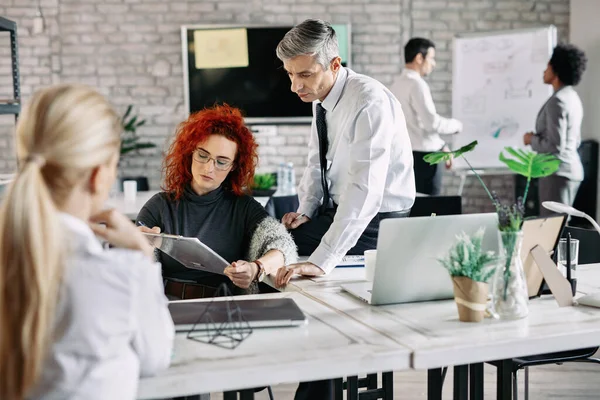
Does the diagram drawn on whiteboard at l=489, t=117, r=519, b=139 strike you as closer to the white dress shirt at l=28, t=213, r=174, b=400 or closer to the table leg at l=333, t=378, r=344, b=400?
the table leg at l=333, t=378, r=344, b=400

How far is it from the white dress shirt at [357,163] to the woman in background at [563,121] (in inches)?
103

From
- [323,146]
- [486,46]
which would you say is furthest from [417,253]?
[486,46]

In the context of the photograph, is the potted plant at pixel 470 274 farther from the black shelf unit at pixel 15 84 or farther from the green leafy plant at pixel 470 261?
the black shelf unit at pixel 15 84

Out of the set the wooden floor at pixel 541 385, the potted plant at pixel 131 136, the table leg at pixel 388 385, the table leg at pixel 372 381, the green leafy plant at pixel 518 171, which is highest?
the potted plant at pixel 131 136

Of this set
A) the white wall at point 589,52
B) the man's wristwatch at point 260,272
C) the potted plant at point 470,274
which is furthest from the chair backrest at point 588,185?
the potted plant at point 470,274

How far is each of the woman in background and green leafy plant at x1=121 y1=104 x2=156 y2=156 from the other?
317 cm

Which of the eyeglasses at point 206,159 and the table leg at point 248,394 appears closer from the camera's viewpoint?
the table leg at point 248,394

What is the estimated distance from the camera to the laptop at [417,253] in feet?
5.22

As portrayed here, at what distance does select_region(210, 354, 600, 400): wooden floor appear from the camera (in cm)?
302

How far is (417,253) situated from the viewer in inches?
64.0

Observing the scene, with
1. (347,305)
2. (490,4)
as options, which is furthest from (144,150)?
(347,305)

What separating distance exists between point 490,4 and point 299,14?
1721 mm

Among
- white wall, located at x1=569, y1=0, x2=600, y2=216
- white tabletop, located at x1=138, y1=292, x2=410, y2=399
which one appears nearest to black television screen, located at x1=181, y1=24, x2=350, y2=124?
white wall, located at x1=569, y1=0, x2=600, y2=216

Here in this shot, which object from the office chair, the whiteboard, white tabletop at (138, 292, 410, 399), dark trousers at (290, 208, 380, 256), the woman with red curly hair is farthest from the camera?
the whiteboard
